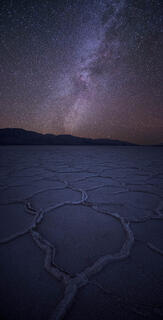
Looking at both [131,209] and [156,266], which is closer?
[156,266]

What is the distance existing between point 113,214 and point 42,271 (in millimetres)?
561

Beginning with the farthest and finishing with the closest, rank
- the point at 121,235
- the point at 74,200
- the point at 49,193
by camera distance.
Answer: the point at 49,193
the point at 74,200
the point at 121,235

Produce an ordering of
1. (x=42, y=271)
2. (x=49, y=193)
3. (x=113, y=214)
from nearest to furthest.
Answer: (x=42, y=271), (x=113, y=214), (x=49, y=193)

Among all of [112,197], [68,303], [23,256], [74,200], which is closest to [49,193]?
[74,200]

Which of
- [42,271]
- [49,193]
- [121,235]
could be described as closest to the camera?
[42,271]

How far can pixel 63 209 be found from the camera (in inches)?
39.6

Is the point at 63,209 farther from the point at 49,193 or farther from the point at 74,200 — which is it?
the point at 49,193

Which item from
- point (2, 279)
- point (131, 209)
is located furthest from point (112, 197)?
point (2, 279)

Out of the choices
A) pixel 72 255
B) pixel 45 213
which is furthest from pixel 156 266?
pixel 45 213

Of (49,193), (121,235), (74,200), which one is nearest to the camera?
(121,235)

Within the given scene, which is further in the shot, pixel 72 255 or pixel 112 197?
pixel 112 197

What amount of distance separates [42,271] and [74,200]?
662 millimetres

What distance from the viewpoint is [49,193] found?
133 cm

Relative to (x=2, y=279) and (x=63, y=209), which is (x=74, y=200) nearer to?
(x=63, y=209)
